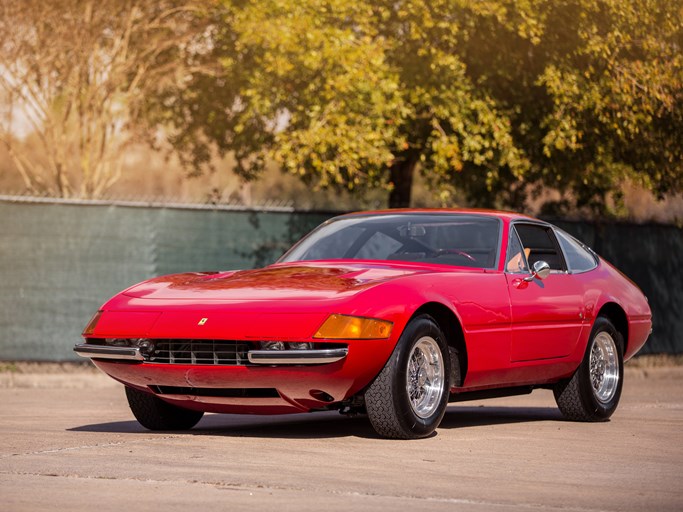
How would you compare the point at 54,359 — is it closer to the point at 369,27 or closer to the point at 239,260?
the point at 239,260

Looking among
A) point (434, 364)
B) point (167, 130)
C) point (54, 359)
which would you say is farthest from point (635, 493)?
point (167, 130)

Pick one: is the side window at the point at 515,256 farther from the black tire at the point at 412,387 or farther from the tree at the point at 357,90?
the tree at the point at 357,90

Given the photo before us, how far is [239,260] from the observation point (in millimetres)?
16469

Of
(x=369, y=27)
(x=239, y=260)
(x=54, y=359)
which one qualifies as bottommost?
(x=54, y=359)

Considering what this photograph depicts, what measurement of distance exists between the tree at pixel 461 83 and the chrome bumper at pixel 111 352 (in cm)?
808

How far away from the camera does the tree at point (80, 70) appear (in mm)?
17594

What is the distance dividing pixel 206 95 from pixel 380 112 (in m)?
4.49

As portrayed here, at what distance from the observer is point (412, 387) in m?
8.23

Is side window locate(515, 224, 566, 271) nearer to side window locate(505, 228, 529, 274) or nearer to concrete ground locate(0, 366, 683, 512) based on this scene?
side window locate(505, 228, 529, 274)

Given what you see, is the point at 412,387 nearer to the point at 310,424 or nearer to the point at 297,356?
the point at 297,356

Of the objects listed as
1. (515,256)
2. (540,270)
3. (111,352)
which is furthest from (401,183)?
(111,352)

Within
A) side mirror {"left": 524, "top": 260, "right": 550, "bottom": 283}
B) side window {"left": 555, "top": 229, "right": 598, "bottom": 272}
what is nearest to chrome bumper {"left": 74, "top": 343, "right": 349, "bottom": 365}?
side mirror {"left": 524, "top": 260, "right": 550, "bottom": 283}

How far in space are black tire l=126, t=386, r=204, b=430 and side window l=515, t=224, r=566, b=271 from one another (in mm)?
2865

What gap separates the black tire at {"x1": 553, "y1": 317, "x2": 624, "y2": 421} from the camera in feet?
32.8
